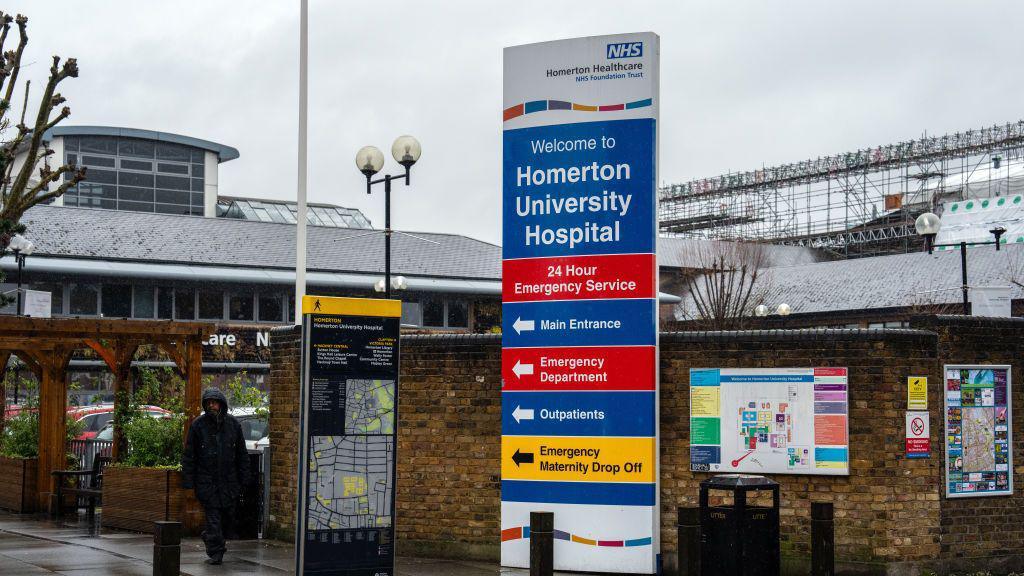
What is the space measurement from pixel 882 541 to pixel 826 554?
6.59 feet

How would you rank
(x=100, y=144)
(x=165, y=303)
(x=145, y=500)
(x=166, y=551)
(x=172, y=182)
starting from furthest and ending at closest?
(x=172, y=182) < (x=100, y=144) < (x=165, y=303) < (x=145, y=500) < (x=166, y=551)

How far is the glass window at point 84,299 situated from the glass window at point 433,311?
12.1 m

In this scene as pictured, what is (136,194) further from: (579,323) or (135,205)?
(579,323)

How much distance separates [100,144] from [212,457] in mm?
52649

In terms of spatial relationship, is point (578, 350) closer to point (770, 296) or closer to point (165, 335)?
point (165, 335)

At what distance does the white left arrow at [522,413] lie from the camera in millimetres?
11938

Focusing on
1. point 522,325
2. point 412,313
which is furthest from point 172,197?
point 522,325

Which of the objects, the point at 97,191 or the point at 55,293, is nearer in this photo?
the point at 55,293

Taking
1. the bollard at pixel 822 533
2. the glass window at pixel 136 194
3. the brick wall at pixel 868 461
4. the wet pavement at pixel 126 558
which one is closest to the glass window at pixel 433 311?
the glass window at pixel 136 194

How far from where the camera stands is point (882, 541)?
11.6 metres

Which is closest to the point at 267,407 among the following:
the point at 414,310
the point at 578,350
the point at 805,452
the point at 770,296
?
the point at 578,350

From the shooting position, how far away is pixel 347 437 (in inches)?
381

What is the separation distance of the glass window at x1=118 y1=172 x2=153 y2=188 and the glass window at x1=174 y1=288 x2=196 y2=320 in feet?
63.7

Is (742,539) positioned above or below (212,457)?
below
